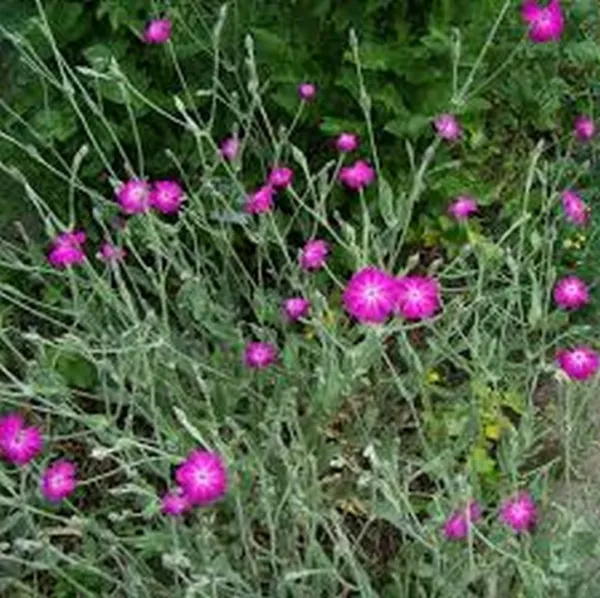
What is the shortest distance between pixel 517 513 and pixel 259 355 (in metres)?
0.54

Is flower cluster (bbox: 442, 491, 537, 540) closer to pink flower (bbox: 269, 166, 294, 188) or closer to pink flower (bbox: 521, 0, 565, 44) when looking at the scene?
pink flower (bbox: 269, 166, 294, 188)

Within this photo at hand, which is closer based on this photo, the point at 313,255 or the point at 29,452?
the point at 29,452

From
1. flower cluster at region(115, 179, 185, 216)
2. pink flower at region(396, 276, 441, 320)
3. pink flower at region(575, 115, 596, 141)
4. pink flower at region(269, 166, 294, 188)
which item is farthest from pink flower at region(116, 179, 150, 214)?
pink flower at region(575, 115, 596, 141)

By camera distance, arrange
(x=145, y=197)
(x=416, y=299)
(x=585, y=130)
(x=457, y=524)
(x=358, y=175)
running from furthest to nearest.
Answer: (x=585, y=130) → (x=358, y=175) → (x=145, y=197) → (x=416, y=299) → (x=457, y=524)

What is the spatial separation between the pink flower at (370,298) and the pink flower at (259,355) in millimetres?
383

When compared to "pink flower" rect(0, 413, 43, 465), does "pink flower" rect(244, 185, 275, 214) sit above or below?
above

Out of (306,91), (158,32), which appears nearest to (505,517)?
(306,91)

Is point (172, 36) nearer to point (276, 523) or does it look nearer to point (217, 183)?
point (217, 183)

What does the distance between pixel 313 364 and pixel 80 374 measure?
0.45 m

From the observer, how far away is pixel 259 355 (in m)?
2.20

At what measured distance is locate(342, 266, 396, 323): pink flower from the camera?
72.0 inches

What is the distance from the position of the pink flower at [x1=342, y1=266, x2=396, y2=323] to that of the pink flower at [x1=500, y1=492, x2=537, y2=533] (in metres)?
0.31

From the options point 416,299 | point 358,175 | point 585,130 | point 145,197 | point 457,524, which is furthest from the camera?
point 585,130

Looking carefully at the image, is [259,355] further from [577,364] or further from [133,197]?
[577,364]
